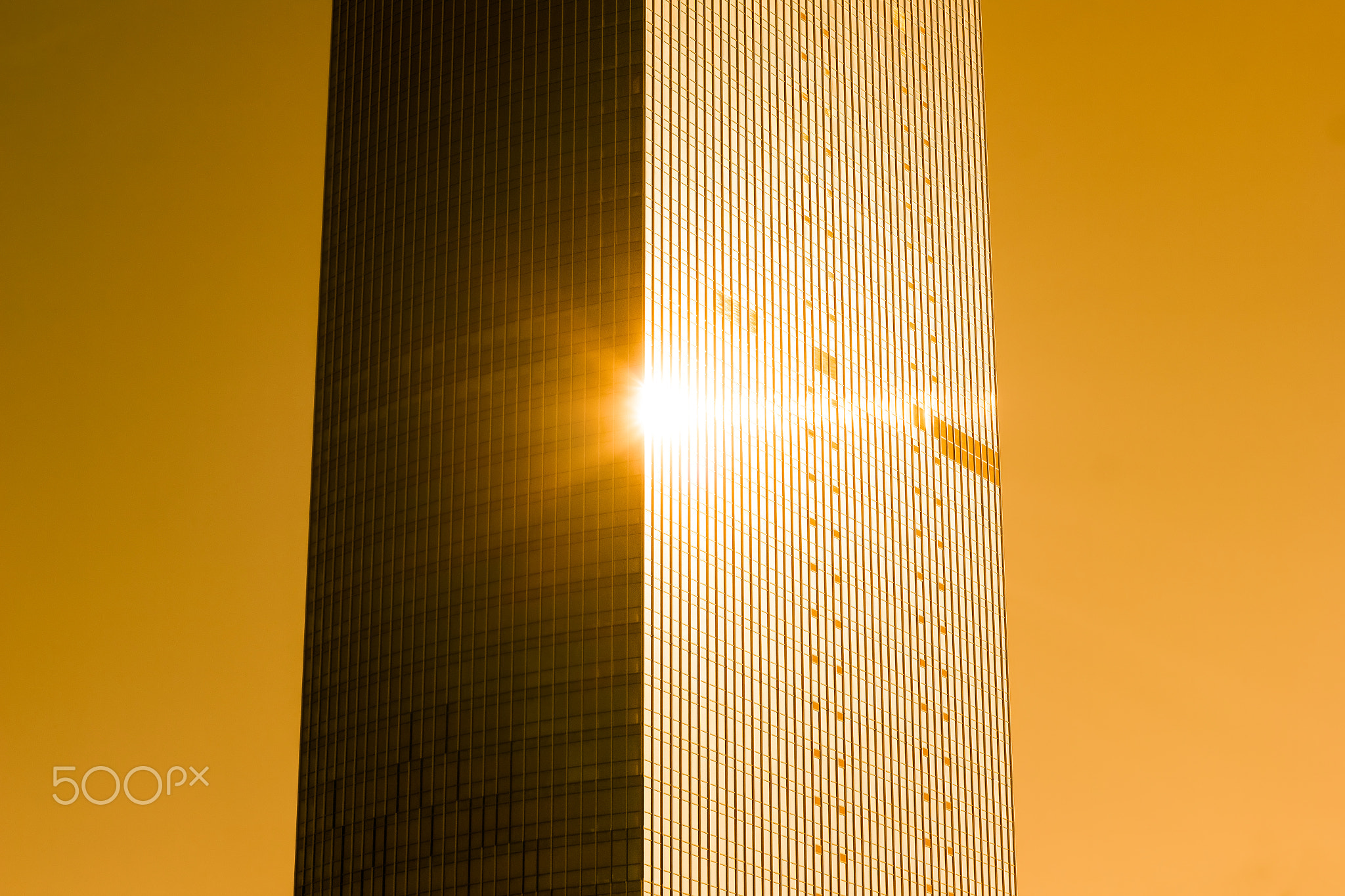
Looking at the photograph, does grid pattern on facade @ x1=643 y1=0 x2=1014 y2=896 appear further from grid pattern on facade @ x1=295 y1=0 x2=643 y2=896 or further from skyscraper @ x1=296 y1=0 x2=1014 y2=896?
grid pattern on facade @ x1=295 y1=0 x2=643 y2=896

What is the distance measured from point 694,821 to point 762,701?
13.7 m

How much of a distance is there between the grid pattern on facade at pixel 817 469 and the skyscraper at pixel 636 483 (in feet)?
1.19

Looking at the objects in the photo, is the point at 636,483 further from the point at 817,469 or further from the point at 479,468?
the point at 817,469

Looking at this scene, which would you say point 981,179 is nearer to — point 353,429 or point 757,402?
point 757,402

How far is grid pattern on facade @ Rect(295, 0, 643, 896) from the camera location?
5133 inches

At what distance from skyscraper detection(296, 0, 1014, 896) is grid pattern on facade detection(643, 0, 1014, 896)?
36 centimetres

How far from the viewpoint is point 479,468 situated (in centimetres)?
14350

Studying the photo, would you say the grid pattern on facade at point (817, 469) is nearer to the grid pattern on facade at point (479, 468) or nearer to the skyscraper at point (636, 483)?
the skyscraper at point (636, 483)

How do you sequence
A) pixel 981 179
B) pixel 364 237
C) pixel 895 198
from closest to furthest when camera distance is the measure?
pixel 364 237
pixel 895 198
pixel 981 179

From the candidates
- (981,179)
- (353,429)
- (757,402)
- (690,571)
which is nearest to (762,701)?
(690,571)

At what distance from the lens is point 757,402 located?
14812cm

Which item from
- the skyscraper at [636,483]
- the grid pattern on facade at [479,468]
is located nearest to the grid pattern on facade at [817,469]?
the skyscraper at [636,483]

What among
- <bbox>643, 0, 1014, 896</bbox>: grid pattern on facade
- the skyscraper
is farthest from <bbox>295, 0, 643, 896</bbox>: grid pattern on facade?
<bbox>643, 0, 1014, 896</bbox>: grid pattern on facade

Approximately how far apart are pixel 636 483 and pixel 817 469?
24.0 meters
